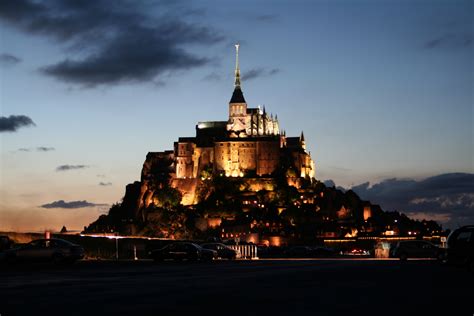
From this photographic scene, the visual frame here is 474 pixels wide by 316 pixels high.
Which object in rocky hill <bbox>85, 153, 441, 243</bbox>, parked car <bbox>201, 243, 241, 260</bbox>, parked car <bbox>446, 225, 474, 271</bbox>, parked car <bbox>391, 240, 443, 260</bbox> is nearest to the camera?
parked car <bbox>446, 225, 474, 271</bbox>

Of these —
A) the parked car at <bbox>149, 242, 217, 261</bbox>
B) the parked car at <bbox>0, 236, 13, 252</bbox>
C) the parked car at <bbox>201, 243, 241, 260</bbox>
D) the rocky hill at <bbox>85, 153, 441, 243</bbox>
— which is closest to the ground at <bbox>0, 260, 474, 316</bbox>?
the parked car at <bbox>0, 236, 13, 252</bbox>

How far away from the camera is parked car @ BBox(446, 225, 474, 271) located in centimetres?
2984

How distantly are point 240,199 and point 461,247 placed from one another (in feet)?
487

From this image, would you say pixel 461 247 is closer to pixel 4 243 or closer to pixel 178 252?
pixel 178 252

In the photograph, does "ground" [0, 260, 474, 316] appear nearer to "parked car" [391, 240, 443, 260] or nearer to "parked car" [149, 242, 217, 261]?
"parked car" [149, 242, 217, 261]

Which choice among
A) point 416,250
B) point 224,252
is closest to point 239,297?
point 416,250

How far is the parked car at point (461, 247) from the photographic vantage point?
29.8 metres

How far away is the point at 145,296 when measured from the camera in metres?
17.0

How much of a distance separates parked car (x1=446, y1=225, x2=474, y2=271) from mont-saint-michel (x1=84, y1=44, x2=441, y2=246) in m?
130

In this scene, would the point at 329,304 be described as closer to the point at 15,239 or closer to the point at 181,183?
the point at 15,239

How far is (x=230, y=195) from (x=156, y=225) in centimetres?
2001

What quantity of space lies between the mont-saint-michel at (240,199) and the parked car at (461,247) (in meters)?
130

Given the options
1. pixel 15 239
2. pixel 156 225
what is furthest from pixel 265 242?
pixel 15 239

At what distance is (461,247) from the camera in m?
30.8
